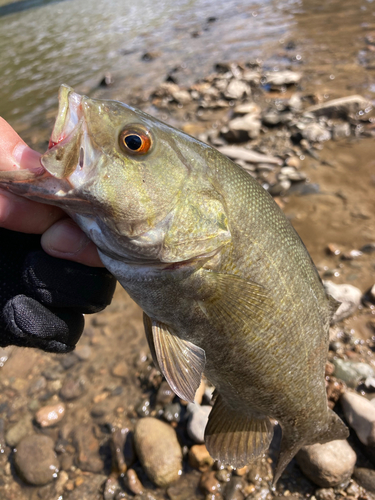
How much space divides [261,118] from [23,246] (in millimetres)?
6858

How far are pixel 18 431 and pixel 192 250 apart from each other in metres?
2.95

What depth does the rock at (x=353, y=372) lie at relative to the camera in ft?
11.0

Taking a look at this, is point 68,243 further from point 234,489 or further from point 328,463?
point 328,463

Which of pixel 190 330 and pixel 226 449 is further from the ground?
pixel 190 330

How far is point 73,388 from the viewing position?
382 cm

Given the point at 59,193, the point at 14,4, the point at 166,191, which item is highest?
the point at 14,4

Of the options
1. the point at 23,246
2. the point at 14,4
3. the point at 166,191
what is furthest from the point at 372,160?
the point at 14,4

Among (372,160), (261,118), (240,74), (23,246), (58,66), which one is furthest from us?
(58,66)

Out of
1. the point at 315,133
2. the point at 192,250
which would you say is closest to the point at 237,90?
the point at 315,133

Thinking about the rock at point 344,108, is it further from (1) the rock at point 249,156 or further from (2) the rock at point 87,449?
(2) the rock at point 87,449

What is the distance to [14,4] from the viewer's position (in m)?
39.3

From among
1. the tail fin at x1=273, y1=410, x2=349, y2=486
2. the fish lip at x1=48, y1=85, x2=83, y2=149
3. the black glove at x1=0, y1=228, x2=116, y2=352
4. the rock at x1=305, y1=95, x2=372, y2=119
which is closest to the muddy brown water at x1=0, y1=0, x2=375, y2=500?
the tail fin at x1=273, y1=410, x2=349, y2=486

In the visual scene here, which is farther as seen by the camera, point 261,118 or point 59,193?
point 261,118

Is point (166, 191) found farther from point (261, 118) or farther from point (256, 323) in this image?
point (261, 118)
